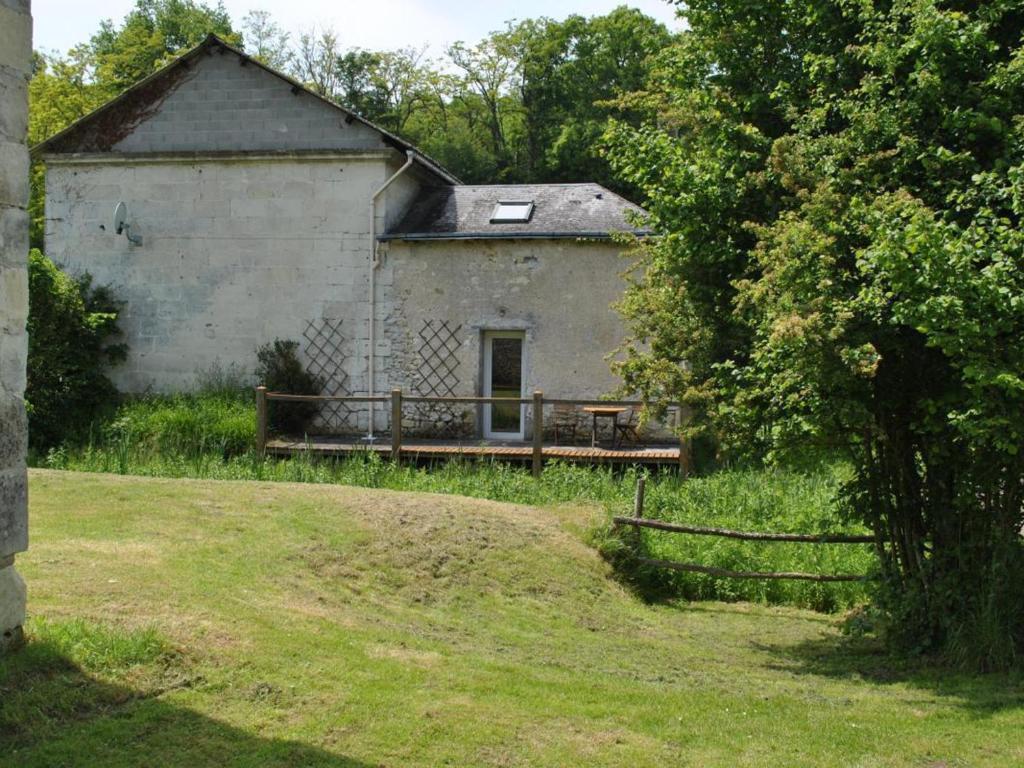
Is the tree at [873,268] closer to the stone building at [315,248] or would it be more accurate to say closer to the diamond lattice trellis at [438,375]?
the stone building at [315,248]

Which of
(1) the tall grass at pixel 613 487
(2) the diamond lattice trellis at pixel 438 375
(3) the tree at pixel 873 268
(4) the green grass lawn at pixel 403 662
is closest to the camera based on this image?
(4) the green grass lawn at pixel 403 662

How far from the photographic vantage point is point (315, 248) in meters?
20.0

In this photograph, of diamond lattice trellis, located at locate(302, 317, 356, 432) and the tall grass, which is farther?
diamond lattice trellis, located at locate(302, 317, 356, 432)

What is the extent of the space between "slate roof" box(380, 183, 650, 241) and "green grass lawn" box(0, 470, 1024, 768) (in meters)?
8.71

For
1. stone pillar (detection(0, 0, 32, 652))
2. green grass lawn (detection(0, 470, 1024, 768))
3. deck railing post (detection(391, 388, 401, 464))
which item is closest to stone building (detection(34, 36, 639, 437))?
deck railing post (detection(391, 388, 401, 464))

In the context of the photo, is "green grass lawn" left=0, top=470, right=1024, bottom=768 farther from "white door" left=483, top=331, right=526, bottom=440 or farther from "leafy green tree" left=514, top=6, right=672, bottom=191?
"leafy green tree" left=514, top=6, right=672, bottom=191

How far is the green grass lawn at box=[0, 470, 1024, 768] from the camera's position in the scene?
18.8 ft

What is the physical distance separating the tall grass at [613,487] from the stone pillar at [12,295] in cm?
683

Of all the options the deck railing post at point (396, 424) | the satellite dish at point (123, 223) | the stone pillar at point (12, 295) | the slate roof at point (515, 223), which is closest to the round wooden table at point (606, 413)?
the slate roof at point (515, 223)

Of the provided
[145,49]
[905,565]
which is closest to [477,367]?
[905,565]

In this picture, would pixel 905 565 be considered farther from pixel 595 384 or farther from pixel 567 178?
pixel 567 178

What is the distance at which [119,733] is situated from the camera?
5.44 m

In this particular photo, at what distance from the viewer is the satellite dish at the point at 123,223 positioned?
66.8ft

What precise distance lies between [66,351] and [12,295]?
14926 millimetres
